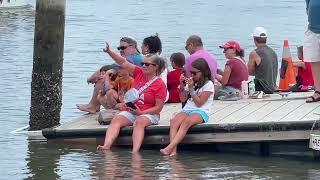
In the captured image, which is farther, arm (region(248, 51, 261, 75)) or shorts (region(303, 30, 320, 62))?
arm (region(248, 51, 261, 75))

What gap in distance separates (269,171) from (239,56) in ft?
10.7

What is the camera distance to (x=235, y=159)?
12.6 meters

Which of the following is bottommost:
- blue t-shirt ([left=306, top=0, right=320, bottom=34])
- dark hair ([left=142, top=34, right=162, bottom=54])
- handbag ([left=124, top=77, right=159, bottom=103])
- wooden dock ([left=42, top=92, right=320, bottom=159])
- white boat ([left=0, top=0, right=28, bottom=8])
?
wooden dock ([left=42, top=92, right=320, bottom=159])

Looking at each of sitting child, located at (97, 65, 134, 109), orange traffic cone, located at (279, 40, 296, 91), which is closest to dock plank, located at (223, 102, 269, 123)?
sitting child, located at (97, 65, 134, 109)

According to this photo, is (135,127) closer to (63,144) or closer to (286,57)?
(63,144)

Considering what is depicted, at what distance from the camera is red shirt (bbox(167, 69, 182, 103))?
14.6 m

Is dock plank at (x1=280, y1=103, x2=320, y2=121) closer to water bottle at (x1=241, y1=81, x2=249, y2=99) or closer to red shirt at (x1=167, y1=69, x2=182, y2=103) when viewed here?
water bottle at (x1=241, y1=81, x2=249, y2=99)

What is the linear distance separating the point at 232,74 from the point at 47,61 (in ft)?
8.47

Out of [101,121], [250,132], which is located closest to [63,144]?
[101,121]

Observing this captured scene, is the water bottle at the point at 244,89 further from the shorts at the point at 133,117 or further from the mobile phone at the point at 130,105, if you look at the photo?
the mobile phone at the point at 130,105

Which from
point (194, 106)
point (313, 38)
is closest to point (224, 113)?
point (194, 106)

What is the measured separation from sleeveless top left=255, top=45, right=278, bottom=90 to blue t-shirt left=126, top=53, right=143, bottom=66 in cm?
242

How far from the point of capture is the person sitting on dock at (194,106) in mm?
12531

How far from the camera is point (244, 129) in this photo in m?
12.4
